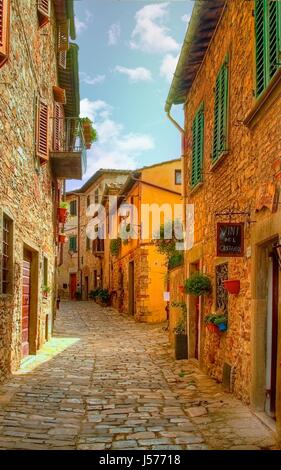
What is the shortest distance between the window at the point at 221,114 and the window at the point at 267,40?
1.49 metres

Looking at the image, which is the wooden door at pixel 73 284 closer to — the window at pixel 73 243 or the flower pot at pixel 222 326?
the window at pixel 73 243

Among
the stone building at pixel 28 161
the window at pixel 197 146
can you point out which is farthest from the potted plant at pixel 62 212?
the window at pixel 197 146

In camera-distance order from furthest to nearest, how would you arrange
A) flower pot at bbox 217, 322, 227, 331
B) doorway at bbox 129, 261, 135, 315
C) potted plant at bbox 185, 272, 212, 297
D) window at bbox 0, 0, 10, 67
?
doorway at bbox 129, 261, 135, 315
potted plant at bbox 185, 272, 212, 297
flower pot at bbox 217, 322, 227, 331
window at bbox 0, 0, 10, 67

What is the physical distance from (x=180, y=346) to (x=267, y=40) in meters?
6.36

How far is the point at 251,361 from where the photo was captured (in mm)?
5617

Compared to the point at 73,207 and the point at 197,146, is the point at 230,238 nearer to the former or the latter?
the point at 197,146

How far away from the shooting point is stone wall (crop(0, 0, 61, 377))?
7.03m

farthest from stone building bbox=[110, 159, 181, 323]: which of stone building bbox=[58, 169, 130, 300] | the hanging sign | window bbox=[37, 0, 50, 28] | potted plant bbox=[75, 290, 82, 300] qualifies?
potted plant bbox=[75, 290, 82, 300]

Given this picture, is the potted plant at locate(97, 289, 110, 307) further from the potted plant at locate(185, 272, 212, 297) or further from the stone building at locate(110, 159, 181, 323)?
the potted plant at locate(185, 272, 212, 297)

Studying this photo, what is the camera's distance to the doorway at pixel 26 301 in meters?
9.62

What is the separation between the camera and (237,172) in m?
6.55

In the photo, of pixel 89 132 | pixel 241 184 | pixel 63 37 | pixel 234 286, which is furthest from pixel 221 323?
pixel 89 132

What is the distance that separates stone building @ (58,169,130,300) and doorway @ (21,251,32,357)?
69.8 ft

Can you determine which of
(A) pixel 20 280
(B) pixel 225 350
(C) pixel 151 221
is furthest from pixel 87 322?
(B) pixel 225 350
